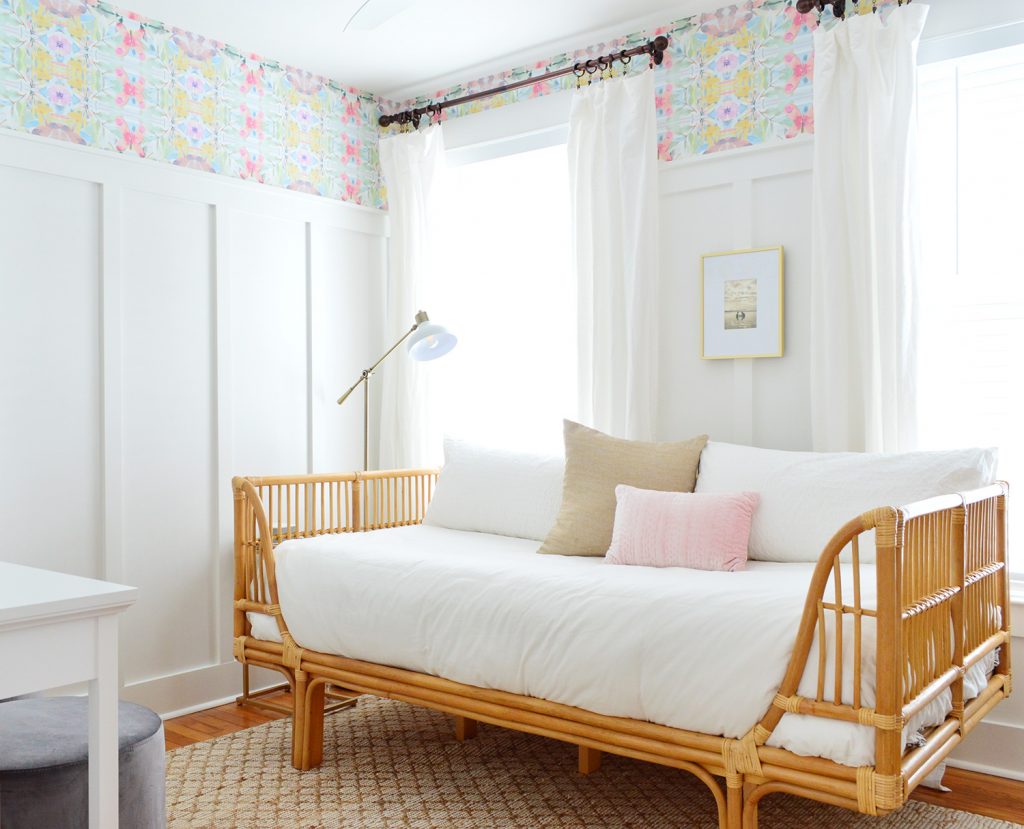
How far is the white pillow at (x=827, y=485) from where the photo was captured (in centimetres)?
243

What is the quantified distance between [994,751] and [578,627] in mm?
1377

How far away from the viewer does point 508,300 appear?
387 centimetres

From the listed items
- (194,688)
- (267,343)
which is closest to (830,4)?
(267,343)

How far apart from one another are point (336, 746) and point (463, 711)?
79 cm

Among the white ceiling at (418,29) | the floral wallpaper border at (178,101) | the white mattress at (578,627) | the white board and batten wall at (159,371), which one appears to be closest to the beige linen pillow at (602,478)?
the white mattress at (578,627)

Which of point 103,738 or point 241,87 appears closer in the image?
point 103,738

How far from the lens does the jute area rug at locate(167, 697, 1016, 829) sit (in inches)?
95.4

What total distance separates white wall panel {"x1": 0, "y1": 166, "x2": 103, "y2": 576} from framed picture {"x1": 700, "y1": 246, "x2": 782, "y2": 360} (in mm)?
2029

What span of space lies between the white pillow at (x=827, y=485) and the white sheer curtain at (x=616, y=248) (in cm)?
64

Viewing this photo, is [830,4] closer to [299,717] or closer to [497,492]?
[497,492]

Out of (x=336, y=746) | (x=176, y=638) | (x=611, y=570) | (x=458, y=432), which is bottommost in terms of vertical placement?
(x=336, y=746)

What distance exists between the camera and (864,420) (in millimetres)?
2846

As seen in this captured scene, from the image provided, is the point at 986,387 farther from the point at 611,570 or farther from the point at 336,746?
the point at 336,746

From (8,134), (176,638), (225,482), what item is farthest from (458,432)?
(8,134)
